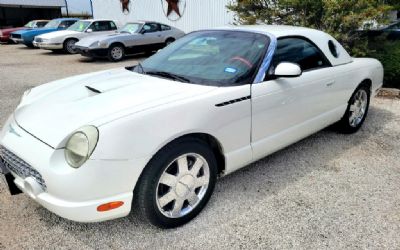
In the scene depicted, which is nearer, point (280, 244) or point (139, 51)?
point (280, 244)

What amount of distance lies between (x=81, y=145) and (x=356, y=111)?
3.63 metres

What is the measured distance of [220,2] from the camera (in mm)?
14195

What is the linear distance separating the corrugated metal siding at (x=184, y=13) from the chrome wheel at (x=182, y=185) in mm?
11524

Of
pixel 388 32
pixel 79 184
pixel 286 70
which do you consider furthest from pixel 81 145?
pixel 388 32

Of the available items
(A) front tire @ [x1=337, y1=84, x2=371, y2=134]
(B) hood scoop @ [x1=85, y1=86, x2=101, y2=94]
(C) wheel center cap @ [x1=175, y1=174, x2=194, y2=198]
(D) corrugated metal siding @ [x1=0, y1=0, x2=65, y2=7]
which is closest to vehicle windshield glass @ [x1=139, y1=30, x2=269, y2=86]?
(B) hood scoop @ [x1=85, y1=86, x2=101, y2=94]

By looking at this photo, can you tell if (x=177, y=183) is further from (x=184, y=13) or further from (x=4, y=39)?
(x=4, y=39)

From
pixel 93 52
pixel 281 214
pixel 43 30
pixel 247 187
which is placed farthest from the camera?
pixel 43 30

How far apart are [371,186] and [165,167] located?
206cm

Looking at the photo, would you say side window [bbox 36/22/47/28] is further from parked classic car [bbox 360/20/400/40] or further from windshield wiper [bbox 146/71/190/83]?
windshield wiper [bbox 146/71/190/83]

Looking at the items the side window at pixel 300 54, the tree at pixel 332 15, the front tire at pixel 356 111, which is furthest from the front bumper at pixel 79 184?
the tree at pixel 332 15

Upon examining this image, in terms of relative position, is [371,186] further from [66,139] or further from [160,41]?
[160,41]

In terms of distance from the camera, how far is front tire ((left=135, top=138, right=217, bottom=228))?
240 centimetres

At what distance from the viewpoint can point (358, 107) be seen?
4602 millimetres

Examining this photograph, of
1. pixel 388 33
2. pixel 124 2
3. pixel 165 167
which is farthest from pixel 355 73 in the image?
pixel 124 2
